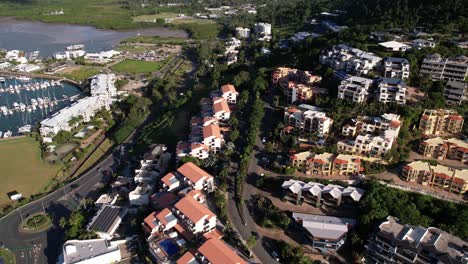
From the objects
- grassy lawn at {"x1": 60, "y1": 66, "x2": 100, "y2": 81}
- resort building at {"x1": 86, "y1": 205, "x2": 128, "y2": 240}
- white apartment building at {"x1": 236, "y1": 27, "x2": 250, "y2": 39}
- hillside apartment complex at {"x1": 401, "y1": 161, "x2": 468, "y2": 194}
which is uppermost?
white apartment building at {"x1": 236, "y1": 27, "x2": 250, "y2": 39}

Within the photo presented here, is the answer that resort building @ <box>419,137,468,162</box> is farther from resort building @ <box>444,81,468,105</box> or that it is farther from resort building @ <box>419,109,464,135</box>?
resort building @ <box>444,81,468,105</box>

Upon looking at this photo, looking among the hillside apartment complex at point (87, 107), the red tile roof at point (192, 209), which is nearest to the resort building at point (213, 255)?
the red tile roof at point (192, 209)

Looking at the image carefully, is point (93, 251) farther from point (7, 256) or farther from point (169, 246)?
point (7, 256)

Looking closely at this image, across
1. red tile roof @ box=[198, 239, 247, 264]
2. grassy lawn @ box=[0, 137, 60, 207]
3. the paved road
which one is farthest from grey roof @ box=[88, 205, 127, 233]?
grassy lawn @ box=[0, 137, 60, 207]

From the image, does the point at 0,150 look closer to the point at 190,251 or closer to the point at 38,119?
the point at 38,119

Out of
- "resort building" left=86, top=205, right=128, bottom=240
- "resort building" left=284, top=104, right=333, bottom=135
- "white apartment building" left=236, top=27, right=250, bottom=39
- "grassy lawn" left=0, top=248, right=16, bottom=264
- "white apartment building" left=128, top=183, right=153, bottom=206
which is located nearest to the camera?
"grassy lawn" left=0, top=248, right=16, bottom=264

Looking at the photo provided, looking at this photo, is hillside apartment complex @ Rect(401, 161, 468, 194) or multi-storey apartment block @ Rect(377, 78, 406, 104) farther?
multi-storey apartment block @ Rect(377, 78, 406, 104)

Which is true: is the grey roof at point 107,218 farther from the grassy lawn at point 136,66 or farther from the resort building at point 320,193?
the grassy lawn at point 136,66
